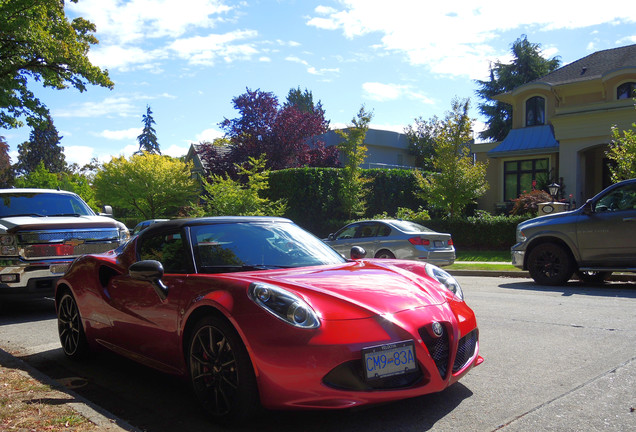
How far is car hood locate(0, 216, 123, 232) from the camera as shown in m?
8.19

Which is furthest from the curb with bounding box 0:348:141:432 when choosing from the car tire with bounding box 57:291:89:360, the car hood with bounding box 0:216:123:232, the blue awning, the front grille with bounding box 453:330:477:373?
the blue awning

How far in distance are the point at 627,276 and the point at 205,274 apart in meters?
10.6

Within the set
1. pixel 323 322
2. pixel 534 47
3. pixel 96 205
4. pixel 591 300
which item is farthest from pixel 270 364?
pixel 534 47

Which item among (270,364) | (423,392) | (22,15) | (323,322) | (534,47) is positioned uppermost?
(534,47)

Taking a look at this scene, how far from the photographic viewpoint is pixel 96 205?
4556 cm

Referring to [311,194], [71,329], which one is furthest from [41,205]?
[311,194]

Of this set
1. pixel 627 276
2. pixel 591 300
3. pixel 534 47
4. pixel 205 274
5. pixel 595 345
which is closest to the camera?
pixel 205 274

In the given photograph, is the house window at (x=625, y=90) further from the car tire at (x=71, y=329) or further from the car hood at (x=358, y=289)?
the car tire at (x=71, y=329)

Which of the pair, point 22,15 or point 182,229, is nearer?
point 182,229

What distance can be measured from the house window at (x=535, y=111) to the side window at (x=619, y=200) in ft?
64.1

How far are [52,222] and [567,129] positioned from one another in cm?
2243

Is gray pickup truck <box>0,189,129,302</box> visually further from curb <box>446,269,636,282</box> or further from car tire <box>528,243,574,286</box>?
curb <box>446,269,636,282</box>

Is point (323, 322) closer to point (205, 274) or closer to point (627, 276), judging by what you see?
point (205, 274)

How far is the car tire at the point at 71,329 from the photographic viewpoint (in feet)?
18.0
